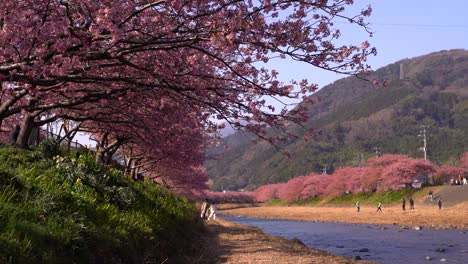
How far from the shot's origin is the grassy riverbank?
19.6 ft

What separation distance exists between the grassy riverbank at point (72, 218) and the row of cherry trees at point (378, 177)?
6267 cm

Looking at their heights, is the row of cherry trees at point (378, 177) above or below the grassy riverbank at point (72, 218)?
above

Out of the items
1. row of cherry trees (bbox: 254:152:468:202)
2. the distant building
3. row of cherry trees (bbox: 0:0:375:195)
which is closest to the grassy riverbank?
row of cherry trees (bbox: 0:0:375:195)

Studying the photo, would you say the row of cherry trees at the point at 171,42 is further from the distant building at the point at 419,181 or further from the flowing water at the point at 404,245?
the distant building at the point at 419,181

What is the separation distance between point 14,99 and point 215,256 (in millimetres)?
7372

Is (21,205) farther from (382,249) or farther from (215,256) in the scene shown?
(382,249)

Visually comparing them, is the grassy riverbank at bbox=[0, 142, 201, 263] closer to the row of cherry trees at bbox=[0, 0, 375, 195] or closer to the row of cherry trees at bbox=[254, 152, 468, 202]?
the row of cherry trees at bbox=[0, 0, 375, 195]

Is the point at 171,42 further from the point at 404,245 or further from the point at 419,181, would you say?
the point at 419,181

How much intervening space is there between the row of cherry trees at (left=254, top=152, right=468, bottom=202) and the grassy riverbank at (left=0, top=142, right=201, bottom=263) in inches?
2467

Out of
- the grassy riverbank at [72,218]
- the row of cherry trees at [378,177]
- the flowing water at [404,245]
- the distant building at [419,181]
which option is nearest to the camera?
the grassy riverbank at [72,218]

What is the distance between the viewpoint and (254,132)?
28.0ft

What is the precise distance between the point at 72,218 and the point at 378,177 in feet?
242

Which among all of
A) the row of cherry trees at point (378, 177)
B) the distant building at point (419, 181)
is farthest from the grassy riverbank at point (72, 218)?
the row of cherry trees at point (378, 177)

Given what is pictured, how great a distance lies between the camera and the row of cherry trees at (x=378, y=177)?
7181 centimetres
